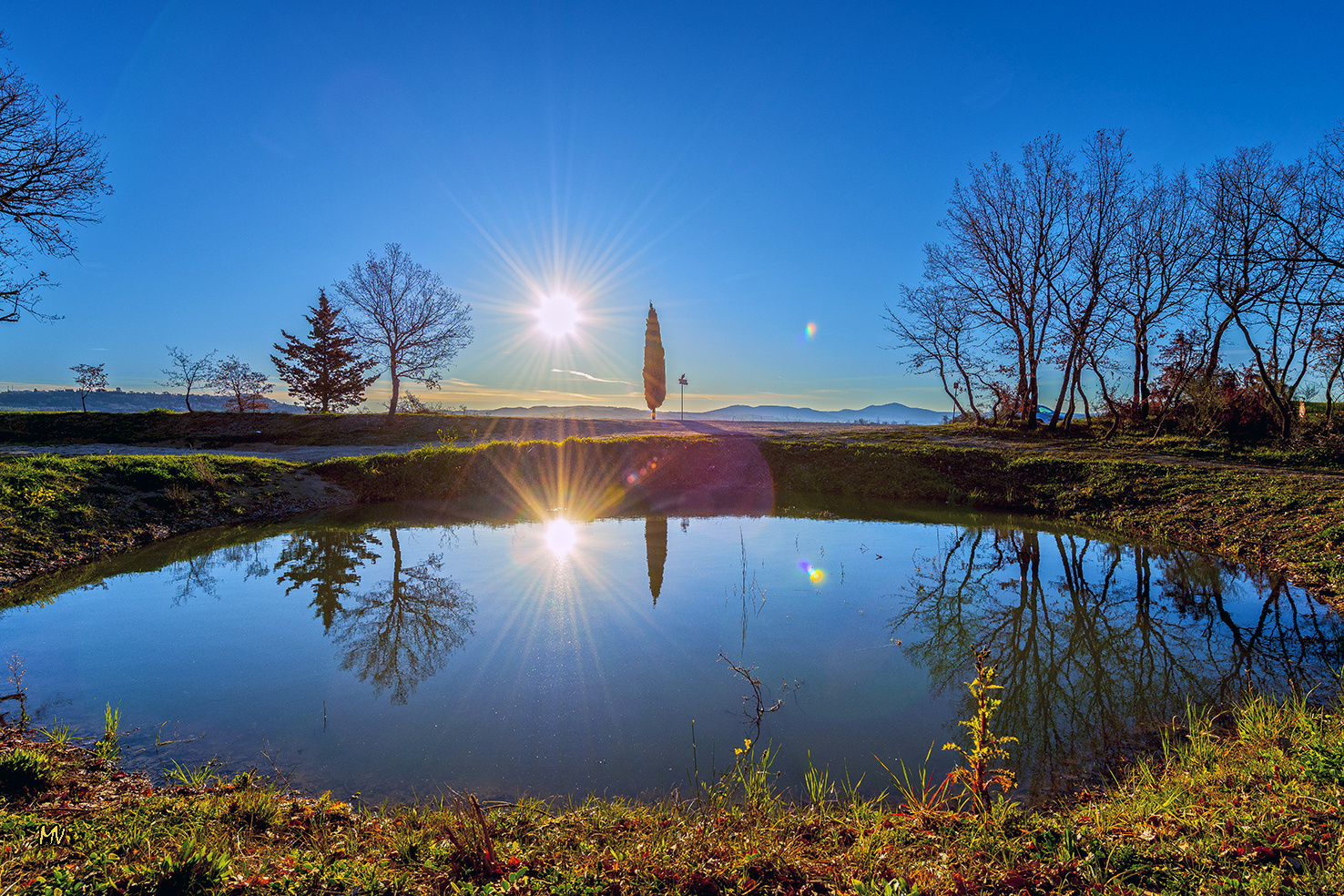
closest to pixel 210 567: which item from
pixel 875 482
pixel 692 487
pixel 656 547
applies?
pixel 656 547

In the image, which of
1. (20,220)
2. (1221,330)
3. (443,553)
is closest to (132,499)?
(443,553)

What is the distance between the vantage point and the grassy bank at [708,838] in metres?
2.64

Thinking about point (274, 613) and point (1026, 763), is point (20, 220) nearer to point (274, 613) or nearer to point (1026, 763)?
point (274, 613)

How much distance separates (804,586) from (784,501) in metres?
7.86

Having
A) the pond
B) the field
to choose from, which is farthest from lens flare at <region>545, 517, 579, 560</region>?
the field

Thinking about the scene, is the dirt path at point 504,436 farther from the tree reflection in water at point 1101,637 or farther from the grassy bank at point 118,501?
the tree reflection in water at point 1101,637

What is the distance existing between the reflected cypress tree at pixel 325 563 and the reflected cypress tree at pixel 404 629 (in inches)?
15.5

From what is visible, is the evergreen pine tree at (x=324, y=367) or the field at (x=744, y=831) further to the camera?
the evergreen pine tree at (x=324, y=367)

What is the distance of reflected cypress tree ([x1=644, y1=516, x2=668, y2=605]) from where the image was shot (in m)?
8.69

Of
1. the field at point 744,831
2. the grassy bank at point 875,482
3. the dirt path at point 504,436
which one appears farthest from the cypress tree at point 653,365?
the field at point 744,831

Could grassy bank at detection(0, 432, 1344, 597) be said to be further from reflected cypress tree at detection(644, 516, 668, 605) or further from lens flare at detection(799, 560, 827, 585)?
lens flare at detection(799, 560, 827, 585)

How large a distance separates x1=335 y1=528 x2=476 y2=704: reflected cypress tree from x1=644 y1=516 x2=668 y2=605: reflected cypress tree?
2638mm

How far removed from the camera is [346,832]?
131 inches

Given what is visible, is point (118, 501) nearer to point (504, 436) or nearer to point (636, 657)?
point (636, 657)
